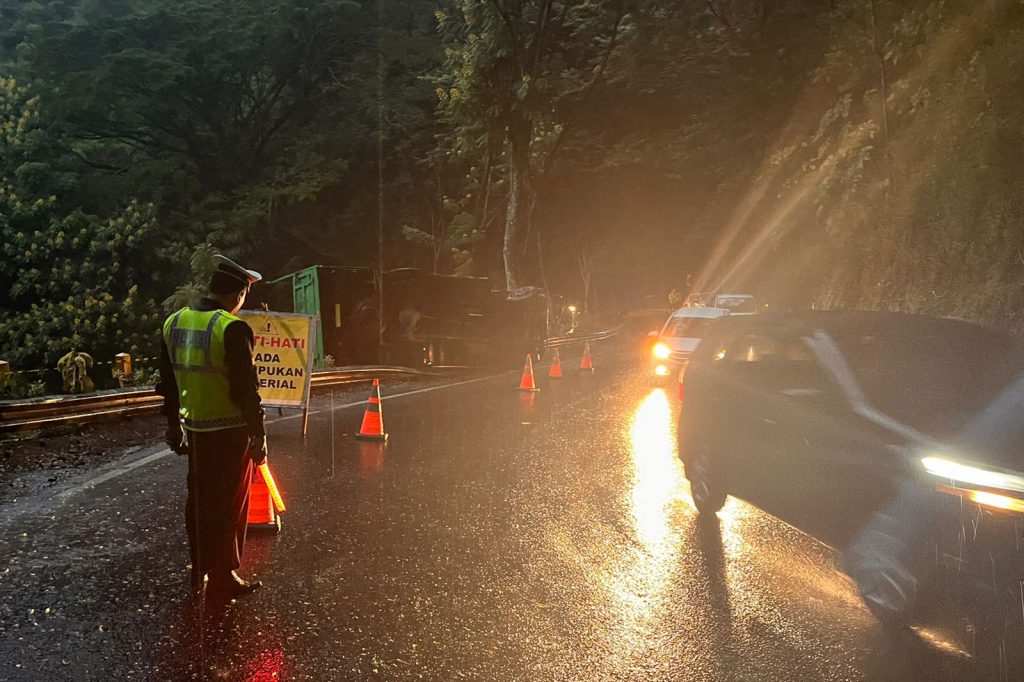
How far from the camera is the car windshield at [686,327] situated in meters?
17.3

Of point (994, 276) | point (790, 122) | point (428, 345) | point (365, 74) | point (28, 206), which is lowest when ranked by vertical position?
point (428, 345)

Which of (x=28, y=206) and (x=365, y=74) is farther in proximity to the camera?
(x=365, y=74)

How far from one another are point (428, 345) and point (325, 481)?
46.7ft

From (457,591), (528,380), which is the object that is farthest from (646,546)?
(528,380)

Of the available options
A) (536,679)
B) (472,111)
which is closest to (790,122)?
(472,111)

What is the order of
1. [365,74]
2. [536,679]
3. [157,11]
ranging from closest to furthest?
[536,679] → [157,11] → [365,74]

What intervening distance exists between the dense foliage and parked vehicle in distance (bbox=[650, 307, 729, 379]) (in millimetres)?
5770

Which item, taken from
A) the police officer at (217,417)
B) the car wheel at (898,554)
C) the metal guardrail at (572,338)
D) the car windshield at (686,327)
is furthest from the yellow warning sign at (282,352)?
the metal guardrail at (572,338)

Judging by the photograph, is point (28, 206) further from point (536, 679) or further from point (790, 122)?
point (536, 679)

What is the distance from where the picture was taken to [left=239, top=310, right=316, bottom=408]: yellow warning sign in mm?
10492

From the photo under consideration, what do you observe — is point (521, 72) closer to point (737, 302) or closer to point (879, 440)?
point (737, 302)

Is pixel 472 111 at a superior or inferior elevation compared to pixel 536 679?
superior

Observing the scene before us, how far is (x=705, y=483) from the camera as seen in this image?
6.85m

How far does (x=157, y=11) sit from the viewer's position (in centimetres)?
2858
